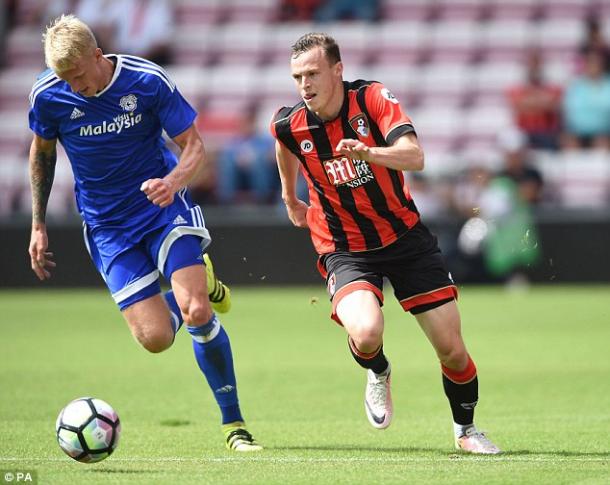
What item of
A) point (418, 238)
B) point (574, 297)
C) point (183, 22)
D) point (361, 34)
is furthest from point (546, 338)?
point (183, 22)

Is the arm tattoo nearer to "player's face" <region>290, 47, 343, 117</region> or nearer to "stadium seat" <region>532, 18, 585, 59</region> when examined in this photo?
"player's face" <region>290, 47, 343, 117</region>

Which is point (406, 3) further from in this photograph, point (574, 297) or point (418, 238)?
point (418, 238)

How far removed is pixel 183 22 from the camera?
23078mm

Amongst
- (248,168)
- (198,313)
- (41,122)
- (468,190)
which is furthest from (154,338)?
(248,168)

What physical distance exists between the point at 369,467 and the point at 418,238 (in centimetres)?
132

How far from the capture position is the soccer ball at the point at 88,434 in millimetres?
5887

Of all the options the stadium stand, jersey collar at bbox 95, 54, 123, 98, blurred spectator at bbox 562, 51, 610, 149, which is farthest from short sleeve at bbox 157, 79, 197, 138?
the stadium stand

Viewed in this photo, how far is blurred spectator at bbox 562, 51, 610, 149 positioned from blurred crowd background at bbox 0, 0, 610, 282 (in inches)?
0.9

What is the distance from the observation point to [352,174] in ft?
21.3

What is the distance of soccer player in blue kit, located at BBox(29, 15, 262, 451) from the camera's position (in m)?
6.70

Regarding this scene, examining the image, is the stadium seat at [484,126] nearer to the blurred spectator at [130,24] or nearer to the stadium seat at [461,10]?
the stadium seat at [461,10]

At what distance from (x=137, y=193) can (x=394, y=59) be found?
1525 cm

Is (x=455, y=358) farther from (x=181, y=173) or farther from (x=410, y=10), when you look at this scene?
(x=410, y=10)

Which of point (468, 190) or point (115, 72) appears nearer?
point (115, 72)
